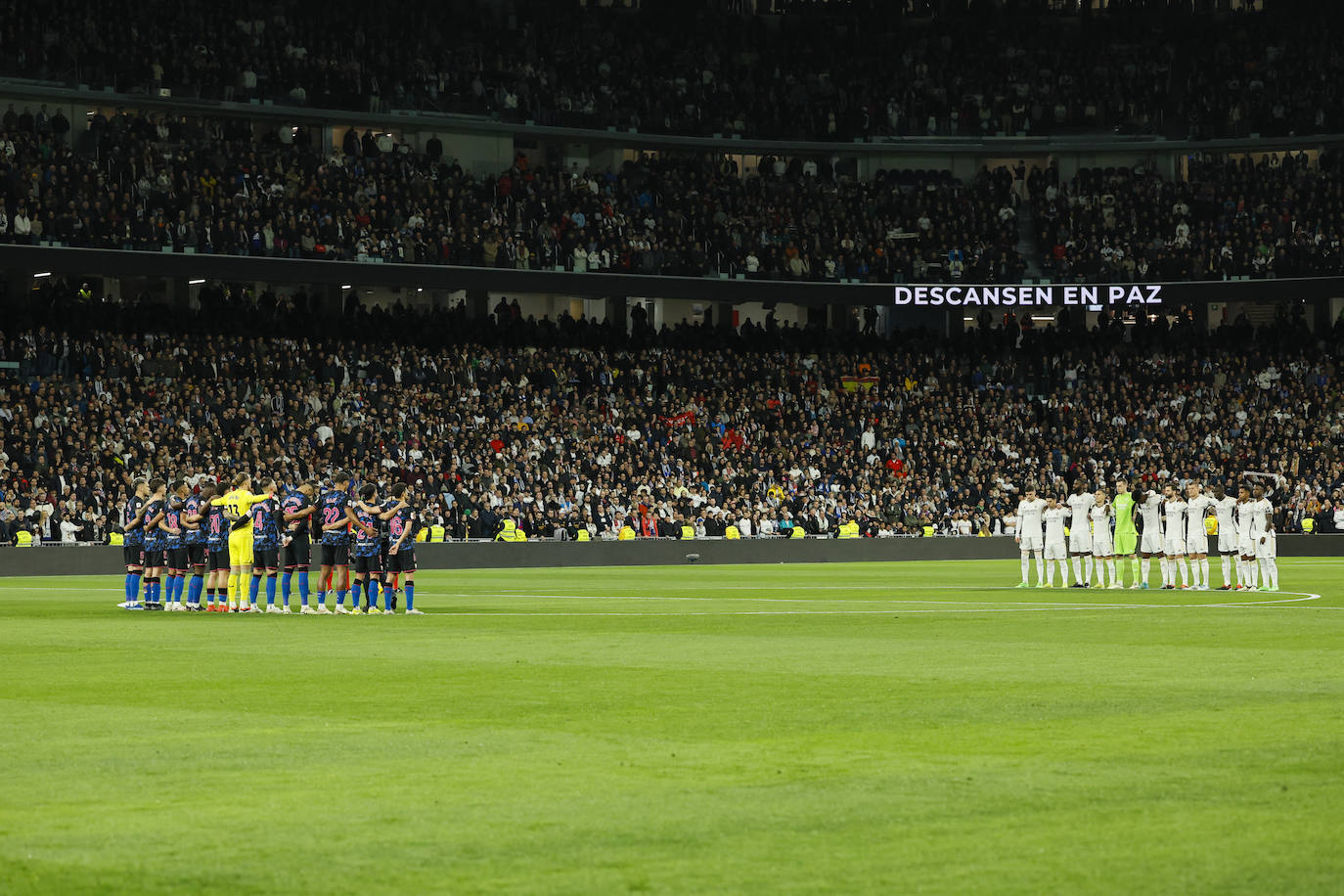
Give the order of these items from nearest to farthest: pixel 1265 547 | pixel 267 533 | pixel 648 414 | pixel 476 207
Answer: pixel 267 533 → pixel 1265 547 → pixel 648 414 → pixel 476 207

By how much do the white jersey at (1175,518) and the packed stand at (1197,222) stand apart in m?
34.1

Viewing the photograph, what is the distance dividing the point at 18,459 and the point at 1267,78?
50.1 metres

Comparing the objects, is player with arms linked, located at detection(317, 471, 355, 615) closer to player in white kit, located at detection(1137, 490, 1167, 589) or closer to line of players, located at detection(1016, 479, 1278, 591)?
line of players, located at detection(1016, 479, 1278, 591)

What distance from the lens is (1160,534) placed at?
36.2 metres

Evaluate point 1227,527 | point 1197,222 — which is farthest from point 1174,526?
point 1197,222

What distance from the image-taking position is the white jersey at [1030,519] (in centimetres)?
3709

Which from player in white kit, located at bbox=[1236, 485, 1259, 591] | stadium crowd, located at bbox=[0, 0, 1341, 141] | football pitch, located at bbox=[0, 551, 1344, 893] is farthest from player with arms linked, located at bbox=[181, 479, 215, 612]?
stadium crowd, located at bbox=[0, 0, 1341, 141]

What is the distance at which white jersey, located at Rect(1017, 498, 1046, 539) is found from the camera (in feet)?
122

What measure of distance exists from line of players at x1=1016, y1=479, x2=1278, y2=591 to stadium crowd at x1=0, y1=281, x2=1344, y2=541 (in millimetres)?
18506

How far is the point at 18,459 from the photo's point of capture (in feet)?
154

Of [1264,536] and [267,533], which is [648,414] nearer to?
[1264,536]

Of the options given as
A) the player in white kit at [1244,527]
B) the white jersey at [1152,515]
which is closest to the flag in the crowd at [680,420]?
the white jersey at [1152,515]

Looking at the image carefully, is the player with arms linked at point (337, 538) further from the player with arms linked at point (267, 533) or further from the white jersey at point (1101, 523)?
the white jersey at point (1101, 523)

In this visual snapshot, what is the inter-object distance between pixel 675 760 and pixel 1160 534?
26820 mm
